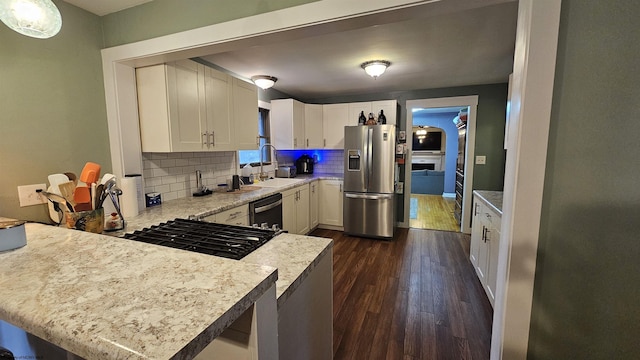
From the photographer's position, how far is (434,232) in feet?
13.6

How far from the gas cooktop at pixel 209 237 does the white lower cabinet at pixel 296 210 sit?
1.68m

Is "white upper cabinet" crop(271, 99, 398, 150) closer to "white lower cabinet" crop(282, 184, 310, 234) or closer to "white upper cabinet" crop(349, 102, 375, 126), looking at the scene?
"white upper cabinet" crop(349, 102, 375, 126)

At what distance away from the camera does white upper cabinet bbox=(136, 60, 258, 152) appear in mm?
2025

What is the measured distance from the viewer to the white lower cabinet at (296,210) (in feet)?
10.5

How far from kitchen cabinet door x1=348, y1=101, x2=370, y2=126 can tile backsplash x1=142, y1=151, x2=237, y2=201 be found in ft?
6.86

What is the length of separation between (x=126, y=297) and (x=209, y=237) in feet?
2.45

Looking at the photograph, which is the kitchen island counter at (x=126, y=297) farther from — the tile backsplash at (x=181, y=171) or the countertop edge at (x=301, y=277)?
the tile backsplash at (x=181, y=171)

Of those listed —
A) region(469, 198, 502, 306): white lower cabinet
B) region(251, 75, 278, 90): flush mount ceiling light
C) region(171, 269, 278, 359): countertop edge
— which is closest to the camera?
region(171, 269, 278, 359): countertop edge

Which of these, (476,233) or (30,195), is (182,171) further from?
(476,233)

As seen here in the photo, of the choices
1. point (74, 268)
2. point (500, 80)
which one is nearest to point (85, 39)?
point (74, 268)

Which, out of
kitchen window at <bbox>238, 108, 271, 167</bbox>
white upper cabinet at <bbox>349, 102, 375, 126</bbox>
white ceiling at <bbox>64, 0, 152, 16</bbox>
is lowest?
kitchen window at <bbox>238, 108, 271, 167</bbox>

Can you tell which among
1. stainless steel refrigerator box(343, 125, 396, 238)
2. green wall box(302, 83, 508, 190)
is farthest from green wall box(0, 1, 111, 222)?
green wall box(302, 83, 508, 190)

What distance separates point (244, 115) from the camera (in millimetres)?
2854

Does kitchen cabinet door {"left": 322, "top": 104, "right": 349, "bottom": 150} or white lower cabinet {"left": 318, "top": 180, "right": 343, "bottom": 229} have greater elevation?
kitchen cabinet door {"left": 322, "top": 104, "right": 349, "bottom": 150}
